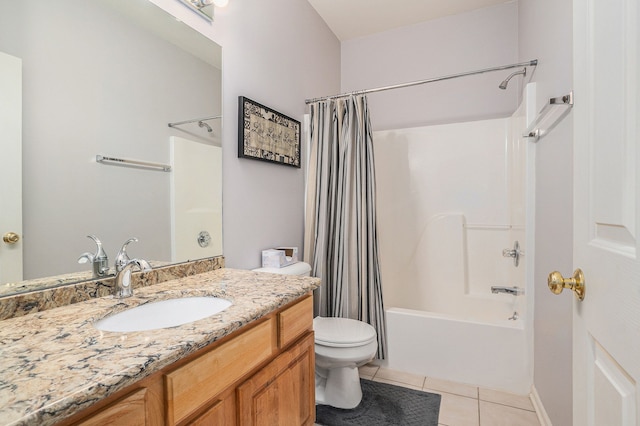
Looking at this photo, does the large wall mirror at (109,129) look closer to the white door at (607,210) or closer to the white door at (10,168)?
the white door at (10,168)

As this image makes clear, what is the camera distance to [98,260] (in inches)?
41.3

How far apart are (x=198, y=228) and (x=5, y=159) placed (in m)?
0.72

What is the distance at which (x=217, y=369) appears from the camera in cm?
81

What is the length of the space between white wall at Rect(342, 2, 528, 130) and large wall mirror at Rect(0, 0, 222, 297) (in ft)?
6.22

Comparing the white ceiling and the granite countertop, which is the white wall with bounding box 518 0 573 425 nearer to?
the white ceiling

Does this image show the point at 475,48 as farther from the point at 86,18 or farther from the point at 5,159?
the point at 5,159

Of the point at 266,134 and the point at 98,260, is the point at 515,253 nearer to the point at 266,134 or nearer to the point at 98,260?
the point at 266,134

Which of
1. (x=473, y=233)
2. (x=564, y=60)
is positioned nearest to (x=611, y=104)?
(x=564, y=60)

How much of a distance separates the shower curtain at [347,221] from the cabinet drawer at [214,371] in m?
1.09

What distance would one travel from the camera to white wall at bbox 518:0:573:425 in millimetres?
1266

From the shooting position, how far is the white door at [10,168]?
846 millimetres

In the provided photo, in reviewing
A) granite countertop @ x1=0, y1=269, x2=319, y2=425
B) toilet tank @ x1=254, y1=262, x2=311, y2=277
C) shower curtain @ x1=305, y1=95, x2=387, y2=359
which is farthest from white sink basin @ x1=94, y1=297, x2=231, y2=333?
shower curtain @ x1=305, y1=95, x2=387, y2=359

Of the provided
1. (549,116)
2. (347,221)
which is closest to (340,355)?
(347,221)

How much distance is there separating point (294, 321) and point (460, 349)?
135cm
